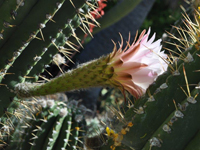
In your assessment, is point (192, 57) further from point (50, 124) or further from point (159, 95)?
point (50, 124)

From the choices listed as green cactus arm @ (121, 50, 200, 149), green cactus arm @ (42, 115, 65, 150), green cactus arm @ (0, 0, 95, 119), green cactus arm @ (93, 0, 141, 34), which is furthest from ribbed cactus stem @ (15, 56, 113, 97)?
green cactus arm @ (93, 0, 141, 34)

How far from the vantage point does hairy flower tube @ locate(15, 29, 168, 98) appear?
1043 millimetres

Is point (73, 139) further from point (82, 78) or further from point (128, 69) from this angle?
point (128, 69)

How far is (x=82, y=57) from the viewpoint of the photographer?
3.04 metres

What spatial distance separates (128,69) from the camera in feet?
3.50

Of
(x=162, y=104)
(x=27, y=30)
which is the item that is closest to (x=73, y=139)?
(x=27, y=30)

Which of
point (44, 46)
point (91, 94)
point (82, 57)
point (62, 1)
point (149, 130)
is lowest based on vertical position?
point (91, 94)

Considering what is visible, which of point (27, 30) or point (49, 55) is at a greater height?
point (27, 30)

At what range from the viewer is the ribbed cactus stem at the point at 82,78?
43.9 inches

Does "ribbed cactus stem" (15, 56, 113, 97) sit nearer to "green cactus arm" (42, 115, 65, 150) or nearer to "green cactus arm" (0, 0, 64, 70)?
"green cactus arm" (0, 0, 64, 70)

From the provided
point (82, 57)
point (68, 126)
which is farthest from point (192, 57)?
point (82, 57)

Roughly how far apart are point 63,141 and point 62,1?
77 cm

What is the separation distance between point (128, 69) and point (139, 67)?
5 centimetres

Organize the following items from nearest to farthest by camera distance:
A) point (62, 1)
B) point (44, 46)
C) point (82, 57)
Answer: point (62, 1) → point (44, 46) → point (82, 57)
